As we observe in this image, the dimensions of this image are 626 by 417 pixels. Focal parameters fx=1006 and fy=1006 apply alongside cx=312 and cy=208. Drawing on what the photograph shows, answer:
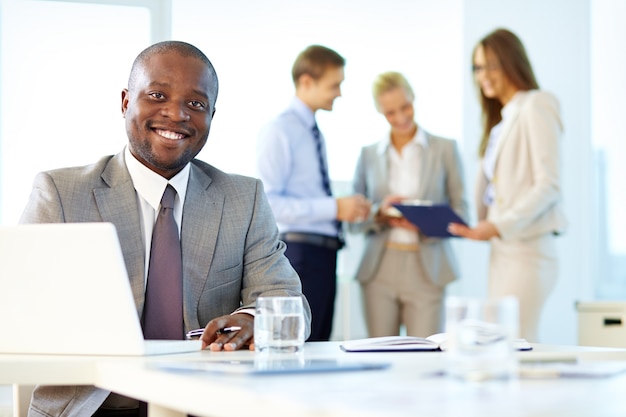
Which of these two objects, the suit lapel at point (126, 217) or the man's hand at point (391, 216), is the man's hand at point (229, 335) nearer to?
the suit lapel at point (126, 217)

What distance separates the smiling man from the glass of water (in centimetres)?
22

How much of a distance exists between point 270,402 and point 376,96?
13.4ft

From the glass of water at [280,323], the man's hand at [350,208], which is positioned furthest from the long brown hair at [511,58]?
the glass of water at [280,323]

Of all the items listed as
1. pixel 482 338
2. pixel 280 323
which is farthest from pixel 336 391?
pixel 280 323

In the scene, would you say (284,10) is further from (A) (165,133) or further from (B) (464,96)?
(A) (165,133)

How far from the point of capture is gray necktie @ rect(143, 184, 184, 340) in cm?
212

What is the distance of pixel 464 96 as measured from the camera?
6.43 meters

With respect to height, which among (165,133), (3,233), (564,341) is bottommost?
(564,341)

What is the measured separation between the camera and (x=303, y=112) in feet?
15.3

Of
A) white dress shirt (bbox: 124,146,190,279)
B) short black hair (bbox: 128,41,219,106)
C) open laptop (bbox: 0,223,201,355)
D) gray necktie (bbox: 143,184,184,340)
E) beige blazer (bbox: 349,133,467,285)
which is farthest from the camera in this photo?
beige blazer (bbox: 349,133,467,285)

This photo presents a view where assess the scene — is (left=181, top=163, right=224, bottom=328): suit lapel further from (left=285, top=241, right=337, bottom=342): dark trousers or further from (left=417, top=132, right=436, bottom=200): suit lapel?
(left=417, top=132, right=436, bottom=200): suit lapel

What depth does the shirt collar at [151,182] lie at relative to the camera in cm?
227

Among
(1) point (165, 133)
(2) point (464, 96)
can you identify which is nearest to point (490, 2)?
(2) point (464, 96)

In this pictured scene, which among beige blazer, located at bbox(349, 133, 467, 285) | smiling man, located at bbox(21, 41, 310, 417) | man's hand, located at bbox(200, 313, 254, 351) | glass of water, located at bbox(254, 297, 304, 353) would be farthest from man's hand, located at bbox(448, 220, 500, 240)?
glass of water, located at bbox(254, 297, 304, 353)
